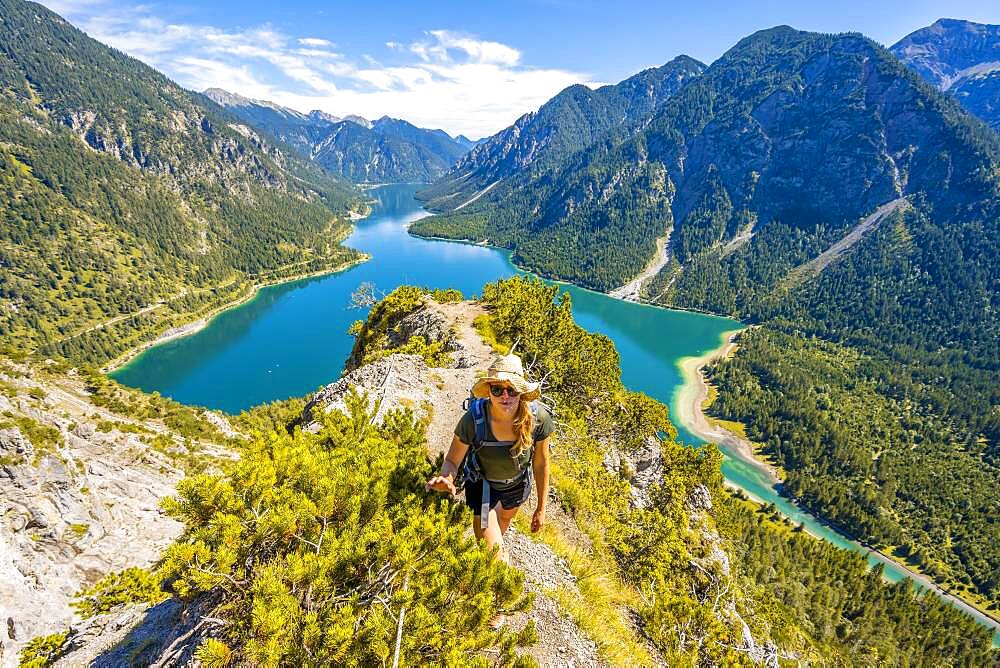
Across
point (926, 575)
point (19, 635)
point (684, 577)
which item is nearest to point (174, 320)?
point (19, 635)

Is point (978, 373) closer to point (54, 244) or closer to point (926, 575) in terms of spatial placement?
point (926, 575)

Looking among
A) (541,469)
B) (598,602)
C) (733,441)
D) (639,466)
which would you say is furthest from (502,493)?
(733,441)

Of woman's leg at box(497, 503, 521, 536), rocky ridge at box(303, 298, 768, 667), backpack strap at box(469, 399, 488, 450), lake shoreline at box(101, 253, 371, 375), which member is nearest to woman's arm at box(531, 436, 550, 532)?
woman's leg at box(497, 503, 521, 536)

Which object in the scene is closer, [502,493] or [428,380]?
[502,493]

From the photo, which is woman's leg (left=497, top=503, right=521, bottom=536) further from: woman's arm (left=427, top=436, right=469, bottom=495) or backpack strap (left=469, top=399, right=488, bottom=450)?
backpack strap (left=469, top=399, right=488, bottom=450)

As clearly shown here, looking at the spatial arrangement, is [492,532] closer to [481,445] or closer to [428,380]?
[481,445]

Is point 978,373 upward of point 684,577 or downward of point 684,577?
downward

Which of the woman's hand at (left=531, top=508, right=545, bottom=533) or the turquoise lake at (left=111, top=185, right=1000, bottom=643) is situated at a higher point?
the woman's hand at (left=531, top=508, right=545, bottom=533)
